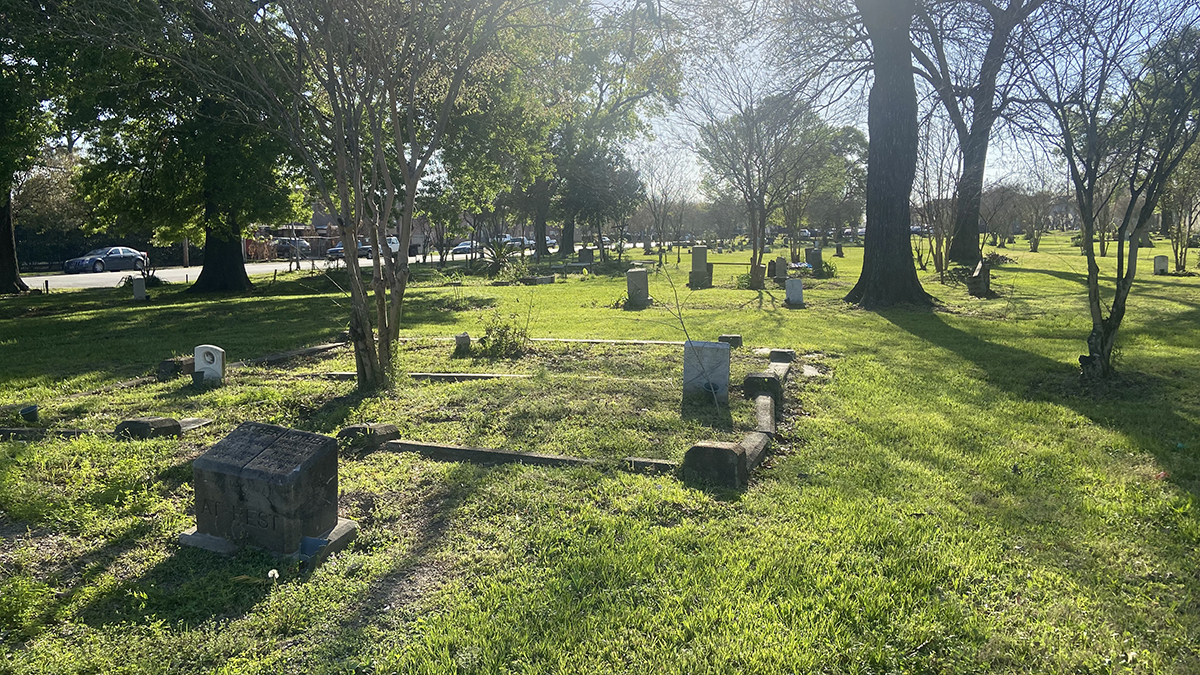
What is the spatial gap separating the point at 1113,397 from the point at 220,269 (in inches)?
894

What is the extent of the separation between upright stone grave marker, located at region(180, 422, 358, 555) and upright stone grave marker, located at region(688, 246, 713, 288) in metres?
17.4

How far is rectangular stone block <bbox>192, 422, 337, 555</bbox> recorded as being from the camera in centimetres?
350

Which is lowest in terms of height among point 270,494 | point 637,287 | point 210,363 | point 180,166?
point 270,494

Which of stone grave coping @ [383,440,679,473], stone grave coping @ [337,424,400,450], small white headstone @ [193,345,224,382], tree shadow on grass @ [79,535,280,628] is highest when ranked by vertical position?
small white headstone @ [193,345,224,382]

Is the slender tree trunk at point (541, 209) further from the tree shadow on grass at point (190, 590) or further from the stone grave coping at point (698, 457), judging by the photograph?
the tree shadow on grass at point (190, 590)

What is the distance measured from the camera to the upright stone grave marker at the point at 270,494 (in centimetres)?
351

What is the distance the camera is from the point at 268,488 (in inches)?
139

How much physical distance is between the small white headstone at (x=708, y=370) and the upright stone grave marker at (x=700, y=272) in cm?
1407

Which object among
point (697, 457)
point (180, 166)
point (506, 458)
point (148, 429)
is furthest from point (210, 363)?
point (180, 166)

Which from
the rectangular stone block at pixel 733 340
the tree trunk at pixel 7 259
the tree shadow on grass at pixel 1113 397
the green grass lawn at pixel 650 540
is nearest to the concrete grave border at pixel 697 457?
the green grass lawn at pixel 650 540

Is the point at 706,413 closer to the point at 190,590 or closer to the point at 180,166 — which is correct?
the point at 190,590

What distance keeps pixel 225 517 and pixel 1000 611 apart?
384 centimetres

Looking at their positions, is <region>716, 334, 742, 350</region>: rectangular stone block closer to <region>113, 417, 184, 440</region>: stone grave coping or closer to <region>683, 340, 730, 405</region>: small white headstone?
<region>683, 340, 730, 405</region>: small white headstone

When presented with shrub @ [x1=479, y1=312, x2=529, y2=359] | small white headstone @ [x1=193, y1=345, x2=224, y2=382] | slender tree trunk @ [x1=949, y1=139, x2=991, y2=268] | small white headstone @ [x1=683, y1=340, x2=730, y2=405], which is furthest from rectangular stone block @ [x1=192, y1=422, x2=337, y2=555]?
slender tree trunk @ [x1=949, y1=139, x2=991, y2=268]
